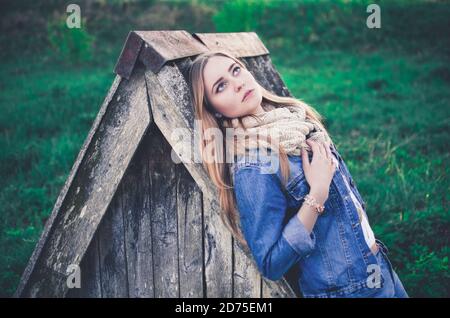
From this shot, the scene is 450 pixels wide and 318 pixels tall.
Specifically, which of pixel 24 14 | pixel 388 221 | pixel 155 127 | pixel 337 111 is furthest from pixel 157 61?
pixel 24 14

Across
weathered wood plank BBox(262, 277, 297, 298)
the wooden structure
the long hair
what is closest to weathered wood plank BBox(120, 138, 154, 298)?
the wooden structure

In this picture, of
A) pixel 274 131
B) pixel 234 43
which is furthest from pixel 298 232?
pixel 234 43

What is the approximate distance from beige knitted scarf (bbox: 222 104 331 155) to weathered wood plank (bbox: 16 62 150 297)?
0.44 metres

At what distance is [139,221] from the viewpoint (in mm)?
2102

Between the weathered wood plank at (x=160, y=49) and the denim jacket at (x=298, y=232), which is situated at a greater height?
the weathered wood plank at (x=160, y=49)

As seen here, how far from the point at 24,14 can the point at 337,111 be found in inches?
414

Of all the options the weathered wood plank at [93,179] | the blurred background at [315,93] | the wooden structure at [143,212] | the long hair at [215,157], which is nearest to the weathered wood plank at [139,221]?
the wooden structure at [143,212]

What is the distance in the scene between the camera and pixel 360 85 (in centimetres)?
821

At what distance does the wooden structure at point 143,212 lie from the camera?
1.83m

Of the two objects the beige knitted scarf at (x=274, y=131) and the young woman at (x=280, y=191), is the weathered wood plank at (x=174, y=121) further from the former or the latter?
the beige knitted scarf at (x=274, y=131)

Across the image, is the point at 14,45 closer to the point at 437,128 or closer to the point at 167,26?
the point at 167,26

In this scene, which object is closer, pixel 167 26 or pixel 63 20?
pixel 63 20

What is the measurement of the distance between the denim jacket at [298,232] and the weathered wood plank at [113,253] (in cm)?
70

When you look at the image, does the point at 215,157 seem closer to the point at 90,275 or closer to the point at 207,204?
the point at 207,204
